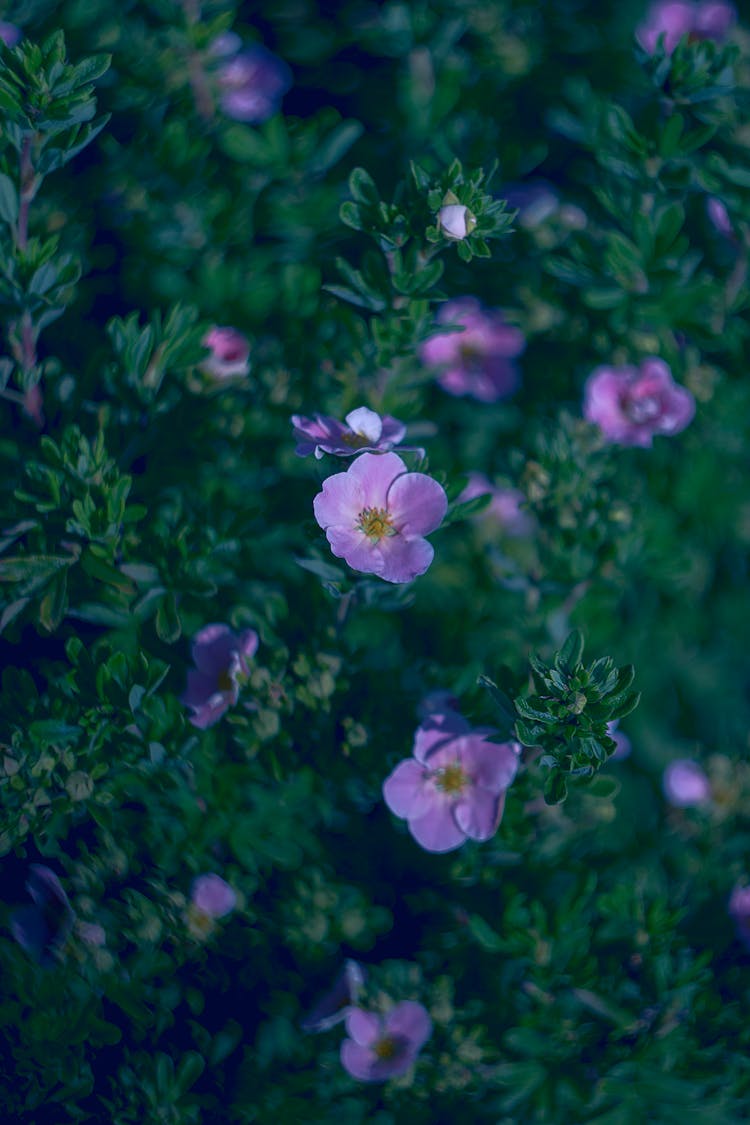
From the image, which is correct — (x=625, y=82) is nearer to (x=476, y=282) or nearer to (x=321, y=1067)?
(x=476, y=282)

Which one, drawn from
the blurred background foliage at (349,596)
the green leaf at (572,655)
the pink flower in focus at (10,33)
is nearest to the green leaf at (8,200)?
the blurred background foliage at (349,596)

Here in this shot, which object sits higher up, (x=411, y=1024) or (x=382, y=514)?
(x=382, y=514)

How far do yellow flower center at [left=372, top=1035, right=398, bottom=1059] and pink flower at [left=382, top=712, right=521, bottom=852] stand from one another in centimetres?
42

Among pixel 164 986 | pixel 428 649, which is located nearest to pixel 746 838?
pixel 428 649

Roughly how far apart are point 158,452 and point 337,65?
1.57 m

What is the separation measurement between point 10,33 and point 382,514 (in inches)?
64.2

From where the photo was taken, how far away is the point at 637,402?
2.66m

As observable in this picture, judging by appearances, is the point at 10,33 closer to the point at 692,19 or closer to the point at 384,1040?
the point at 692,19

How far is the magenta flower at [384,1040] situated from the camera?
6.77 feet

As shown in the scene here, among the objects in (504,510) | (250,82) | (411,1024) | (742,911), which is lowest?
(742,911)

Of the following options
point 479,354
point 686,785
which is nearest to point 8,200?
point 479,354

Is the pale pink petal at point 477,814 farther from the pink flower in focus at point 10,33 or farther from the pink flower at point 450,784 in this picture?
the pink flower in focus at point 10,33

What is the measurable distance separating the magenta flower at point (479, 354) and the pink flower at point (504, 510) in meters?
0.26

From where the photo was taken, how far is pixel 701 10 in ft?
10.9
